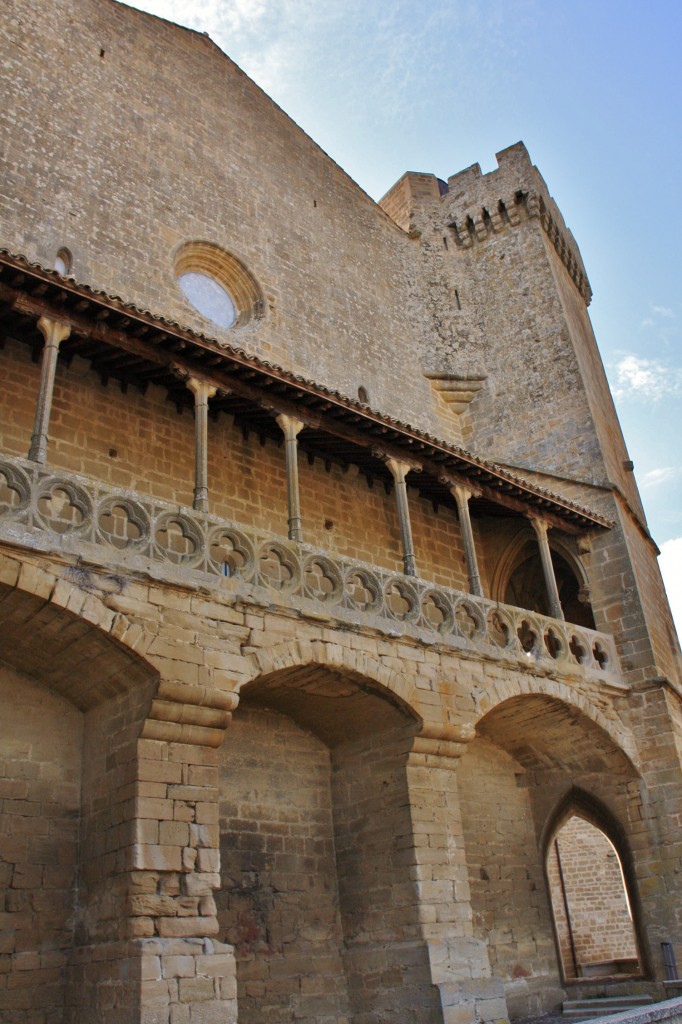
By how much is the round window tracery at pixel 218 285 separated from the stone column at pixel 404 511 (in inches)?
166

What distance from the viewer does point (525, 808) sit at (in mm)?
13633

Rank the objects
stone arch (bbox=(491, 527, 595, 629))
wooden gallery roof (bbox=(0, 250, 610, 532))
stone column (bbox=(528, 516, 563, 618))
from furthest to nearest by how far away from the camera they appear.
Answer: stone arch (bbox=(491, 527, 595, 629)), stone column (bbox=(528, 516, 563, 618)), wooden gallery roof (bbox=(0, 250, 610, 532))

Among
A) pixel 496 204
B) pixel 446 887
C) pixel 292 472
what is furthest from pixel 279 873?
pixel 496 204

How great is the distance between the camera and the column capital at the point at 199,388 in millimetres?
9906

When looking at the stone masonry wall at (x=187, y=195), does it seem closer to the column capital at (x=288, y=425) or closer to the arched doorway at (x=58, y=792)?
the column capital at (x=288, y=425)

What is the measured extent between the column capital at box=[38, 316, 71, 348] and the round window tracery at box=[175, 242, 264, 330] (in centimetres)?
513

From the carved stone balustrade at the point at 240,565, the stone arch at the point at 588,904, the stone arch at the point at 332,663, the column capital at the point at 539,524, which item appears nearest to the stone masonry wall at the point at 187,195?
the column capital at the point at 539,524

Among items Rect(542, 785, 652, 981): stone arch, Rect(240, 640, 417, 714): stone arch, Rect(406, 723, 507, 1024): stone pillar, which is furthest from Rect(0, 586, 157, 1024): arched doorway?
Rect(542, 785, 652, 981): stone arch

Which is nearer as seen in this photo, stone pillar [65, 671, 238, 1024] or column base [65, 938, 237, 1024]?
column base [65, 938, 237, 1024]

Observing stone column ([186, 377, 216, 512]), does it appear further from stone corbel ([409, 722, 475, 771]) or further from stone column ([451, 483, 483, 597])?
stone column ([451, 483, 483, 597])

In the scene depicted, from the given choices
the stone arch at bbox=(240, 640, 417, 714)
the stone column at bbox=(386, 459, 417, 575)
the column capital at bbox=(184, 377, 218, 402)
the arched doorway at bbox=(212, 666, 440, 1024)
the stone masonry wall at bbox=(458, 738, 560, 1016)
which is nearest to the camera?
the stone arch at bbox=(240, 640, 417, 714)

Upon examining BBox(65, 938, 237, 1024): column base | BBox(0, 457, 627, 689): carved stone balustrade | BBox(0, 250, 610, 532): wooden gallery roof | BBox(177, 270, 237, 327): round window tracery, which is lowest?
BBox(65, 938, 237, 1024): column base

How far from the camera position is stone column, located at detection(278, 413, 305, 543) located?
392 inches

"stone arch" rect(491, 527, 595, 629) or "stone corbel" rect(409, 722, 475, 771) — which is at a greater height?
"stone arch" rect(491, 527, 595, 629)
